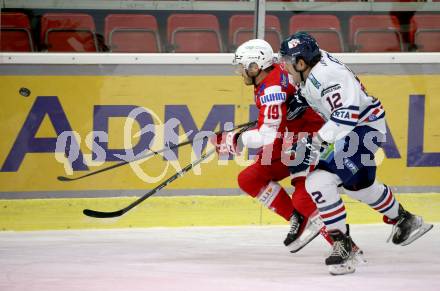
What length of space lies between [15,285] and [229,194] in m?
2.20

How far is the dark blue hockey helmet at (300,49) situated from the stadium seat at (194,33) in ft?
4.55

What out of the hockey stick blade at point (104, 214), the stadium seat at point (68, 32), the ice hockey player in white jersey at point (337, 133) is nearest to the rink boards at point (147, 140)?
the stadium seat at point (68, 32)

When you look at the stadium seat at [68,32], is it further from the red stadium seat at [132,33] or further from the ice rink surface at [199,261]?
the ice rink surface at [199,261]

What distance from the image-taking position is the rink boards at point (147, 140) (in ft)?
20.4

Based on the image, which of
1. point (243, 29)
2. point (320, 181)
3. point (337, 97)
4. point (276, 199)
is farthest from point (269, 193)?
point (243, 29)

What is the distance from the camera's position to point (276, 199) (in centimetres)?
564

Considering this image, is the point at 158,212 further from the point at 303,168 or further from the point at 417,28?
the point at 417,28

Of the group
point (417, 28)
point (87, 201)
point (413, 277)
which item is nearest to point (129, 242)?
point (87, 201)

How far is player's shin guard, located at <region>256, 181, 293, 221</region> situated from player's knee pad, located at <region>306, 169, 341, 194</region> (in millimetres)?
539

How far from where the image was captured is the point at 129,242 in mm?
5906

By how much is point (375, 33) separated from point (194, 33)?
1194mm

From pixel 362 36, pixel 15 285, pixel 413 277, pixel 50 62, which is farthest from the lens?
pixel 362 36

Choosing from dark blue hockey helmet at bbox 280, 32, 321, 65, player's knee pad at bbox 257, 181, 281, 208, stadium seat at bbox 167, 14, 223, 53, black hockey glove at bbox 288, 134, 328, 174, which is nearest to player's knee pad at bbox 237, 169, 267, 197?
player's knee pad at bbox 257, 181, 281, 208

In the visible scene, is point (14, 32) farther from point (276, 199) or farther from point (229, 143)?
point (276, 199)
